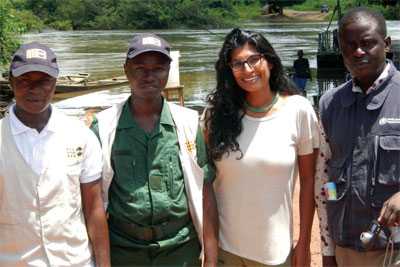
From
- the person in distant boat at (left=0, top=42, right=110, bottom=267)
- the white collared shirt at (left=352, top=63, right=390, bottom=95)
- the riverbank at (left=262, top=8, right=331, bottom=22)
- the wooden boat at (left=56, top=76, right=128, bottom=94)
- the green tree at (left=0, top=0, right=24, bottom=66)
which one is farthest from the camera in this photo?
the riverbank at (left=262, top=8, right=331, bottom=22)

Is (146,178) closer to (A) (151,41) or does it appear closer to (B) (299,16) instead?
(A) (151,41)

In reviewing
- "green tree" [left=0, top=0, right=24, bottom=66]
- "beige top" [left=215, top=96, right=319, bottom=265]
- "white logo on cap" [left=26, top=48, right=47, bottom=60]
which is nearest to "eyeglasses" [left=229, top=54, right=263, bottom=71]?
"beige top" [left=215, top=96, right=319, bottom=265]

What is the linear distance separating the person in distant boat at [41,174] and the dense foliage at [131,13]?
7512 centimetres

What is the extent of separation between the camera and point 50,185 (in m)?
2.43

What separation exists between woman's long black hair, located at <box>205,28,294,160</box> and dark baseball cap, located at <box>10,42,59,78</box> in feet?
2.44

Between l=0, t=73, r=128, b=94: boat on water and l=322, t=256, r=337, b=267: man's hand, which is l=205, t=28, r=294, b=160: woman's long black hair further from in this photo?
l=0, t=73, r=128, b=94: boat on water

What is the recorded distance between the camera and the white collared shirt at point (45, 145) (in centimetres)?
244

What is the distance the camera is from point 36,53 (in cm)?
249

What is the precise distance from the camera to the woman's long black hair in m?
2.73

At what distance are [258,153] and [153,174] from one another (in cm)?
46

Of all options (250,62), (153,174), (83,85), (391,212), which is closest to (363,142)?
(391,212)

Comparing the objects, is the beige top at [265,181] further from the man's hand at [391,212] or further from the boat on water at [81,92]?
the boat on water at [81,92]

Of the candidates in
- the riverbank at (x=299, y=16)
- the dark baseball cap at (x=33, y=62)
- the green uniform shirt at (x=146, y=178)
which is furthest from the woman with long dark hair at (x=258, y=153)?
the riverbank at (x=299, y=16)

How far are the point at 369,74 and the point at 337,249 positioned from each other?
78cm
